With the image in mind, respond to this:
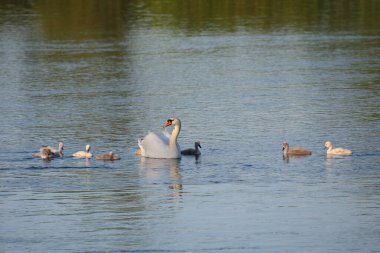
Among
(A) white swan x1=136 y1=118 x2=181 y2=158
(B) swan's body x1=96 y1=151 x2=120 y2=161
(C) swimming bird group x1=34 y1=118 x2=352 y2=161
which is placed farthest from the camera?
(A) white swan x1=136 y1=118 x2=181 y2=158

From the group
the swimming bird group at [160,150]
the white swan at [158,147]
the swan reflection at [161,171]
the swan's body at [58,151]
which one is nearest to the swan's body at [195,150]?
the swimming bird group at [160,150]

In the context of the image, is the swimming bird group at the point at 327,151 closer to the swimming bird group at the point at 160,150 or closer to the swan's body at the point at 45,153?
the swimming bird group at the point at 160,150

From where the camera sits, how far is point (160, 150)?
20.9m

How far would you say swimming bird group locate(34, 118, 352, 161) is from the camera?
20.3 meters

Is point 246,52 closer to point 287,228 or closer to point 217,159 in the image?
point 217,159

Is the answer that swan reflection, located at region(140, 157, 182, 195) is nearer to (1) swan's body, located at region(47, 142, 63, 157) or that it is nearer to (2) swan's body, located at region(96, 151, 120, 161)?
(2) swan's body, located at region(96, 151, 120, 161)

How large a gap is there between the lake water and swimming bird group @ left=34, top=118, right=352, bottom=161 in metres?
0.19

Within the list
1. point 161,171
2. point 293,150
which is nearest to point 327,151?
point 293,150

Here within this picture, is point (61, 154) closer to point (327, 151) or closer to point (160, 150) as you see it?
point (160, 150)

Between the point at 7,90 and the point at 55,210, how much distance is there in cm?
1380

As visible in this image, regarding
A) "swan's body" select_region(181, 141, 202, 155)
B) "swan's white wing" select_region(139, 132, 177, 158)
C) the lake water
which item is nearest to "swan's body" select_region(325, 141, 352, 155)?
the lake water

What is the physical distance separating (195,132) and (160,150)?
102 inches

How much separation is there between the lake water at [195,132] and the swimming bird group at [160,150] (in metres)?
0.19

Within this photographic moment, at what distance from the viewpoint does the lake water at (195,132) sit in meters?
15.4
